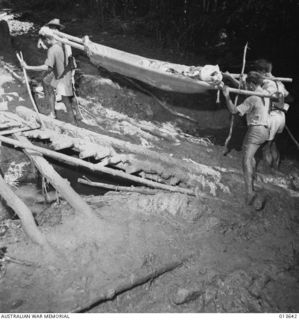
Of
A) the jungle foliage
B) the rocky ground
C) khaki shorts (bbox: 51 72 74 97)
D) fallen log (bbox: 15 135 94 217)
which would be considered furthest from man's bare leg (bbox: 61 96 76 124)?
the jungle foliage

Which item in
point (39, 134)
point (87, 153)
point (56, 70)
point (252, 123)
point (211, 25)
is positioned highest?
point (211, 25)

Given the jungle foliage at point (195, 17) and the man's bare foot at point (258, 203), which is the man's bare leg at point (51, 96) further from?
the jungle foliage at point (195, 17)

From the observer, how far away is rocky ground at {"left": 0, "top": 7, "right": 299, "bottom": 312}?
3.87 metres

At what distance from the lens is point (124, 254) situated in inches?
173

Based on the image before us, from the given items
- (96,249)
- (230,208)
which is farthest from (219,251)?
(96,249)

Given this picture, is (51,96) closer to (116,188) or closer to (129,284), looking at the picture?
(116,188)

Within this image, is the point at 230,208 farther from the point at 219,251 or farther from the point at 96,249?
the point at 96,249

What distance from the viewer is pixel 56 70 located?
226 inches

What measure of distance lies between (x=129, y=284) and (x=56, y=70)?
388 cm

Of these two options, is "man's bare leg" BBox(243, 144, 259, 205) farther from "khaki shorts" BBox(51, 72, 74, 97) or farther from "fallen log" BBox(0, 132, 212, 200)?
"khaki shorts" BBox(51, 72, 74, 97)

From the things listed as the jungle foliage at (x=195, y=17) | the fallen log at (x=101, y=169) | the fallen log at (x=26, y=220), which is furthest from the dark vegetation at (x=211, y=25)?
the fallen log at (x=26, y=220)

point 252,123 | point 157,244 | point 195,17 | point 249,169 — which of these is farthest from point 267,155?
point 195,17

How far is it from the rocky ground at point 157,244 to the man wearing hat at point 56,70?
0.50m

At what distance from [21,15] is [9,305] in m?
10.6
